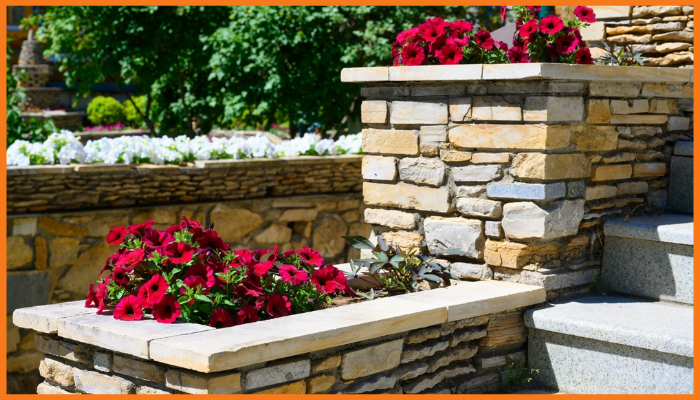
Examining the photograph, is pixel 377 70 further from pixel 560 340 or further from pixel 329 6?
pixel 329 6

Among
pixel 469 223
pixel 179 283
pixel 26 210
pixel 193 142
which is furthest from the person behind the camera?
pixel 193 142

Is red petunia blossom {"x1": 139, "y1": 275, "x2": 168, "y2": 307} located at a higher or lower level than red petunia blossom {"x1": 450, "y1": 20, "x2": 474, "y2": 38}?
lower

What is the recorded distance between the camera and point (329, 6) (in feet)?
26.8

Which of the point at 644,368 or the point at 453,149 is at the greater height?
the point at 453,149

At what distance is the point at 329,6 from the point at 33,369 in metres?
4.78

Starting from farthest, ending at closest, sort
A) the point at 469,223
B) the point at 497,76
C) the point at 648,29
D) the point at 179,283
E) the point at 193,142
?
the point at 193,142 → the point at 648,29 → the point at 469,223 → the point at 497,76 → the point at 179,283

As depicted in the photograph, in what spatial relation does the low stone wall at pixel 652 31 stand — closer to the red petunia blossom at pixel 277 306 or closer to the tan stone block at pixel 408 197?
the tan stone block at pixel 408 197

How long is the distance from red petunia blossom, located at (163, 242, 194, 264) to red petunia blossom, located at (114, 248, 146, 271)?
83 millimetres

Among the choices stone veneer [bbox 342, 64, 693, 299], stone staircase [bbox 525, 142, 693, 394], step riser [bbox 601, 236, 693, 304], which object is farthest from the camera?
step riser [bbox 601, 236, 693, 304]

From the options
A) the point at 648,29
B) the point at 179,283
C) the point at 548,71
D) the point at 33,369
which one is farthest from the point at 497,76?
the point at 33,369

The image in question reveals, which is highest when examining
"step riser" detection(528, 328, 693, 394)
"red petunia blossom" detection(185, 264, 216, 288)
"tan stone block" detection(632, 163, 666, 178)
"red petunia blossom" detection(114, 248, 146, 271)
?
"tan stone block" detection(632, 163, 666, 178)

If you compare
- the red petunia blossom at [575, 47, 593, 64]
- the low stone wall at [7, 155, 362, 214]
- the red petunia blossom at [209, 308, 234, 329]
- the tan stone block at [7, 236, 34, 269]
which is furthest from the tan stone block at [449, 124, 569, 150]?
the tan stone block at [7, 236, 34, 269]

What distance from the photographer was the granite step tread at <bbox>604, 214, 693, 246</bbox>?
3299 mm

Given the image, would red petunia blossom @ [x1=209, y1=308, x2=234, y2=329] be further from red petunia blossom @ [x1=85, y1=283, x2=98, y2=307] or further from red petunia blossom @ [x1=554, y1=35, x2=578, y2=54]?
red petunia blossom @ [x1=554, y1=35, x2=578, y2=54]
